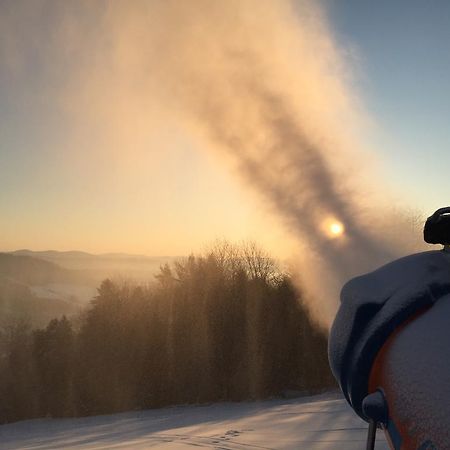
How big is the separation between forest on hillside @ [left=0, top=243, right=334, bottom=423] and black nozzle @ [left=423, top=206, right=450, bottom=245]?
24.7 m

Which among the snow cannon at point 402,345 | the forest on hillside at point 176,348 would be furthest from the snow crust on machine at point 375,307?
the forest on hillside at point 176,348

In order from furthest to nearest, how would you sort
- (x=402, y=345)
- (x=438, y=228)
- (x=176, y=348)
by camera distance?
(x=176, y=348) → (x=438, y=228) → (x=402, y=345)

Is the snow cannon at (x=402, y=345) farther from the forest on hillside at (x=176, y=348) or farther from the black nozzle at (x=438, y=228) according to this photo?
the forest on hillside at (x=176, y=348)

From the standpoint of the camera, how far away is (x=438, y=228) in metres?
1.18

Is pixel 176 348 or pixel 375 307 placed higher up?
pixel 375 307

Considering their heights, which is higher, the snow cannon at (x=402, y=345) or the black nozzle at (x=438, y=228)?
the black nozzle at (x=438, y=228)

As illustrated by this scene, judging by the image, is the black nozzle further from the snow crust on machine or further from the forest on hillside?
the forest on hillside

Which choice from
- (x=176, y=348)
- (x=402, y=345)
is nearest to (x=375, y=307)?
(x=402, y=345)

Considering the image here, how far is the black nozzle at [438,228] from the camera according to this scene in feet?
3.86

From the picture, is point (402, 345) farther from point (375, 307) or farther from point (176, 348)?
point (176, 348)

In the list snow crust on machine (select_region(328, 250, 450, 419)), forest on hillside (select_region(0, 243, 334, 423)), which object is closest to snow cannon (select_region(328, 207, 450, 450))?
snow crust on machine (select_region(328, 250, 450, 419))

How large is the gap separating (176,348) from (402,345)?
27751mm

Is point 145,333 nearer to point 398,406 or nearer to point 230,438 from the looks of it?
point 230,438

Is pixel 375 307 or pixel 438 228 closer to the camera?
pixel 375 307
